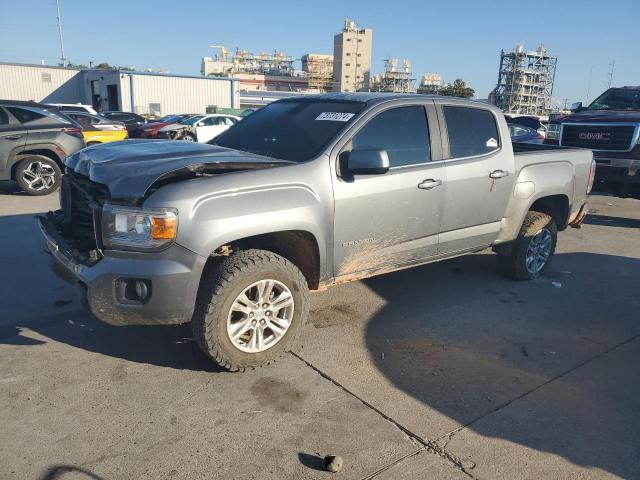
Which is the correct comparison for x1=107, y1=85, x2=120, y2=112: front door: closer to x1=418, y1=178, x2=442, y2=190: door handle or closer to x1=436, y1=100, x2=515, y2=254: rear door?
x1=436, y1=100, x2=515, y2=254: rear door

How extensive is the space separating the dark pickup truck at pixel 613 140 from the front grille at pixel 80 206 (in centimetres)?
828

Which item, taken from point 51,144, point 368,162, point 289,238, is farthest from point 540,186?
point 51,144

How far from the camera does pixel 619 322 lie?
4.55 m

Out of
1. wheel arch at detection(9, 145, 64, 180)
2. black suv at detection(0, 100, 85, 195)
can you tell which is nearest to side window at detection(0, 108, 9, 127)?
black suv at detection(0, 100, 85, 195)

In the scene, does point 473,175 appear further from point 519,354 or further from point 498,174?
point 519,354

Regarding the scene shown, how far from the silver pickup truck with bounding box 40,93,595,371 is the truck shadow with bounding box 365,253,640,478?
0.58 m

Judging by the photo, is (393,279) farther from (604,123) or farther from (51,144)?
(51,144)

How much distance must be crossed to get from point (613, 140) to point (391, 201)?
676 centimetres

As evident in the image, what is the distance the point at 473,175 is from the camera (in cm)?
447

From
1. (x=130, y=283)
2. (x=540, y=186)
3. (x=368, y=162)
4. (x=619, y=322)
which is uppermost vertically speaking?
(x=368, y=162)

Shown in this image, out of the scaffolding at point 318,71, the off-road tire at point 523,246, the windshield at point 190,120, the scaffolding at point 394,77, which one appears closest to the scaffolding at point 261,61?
the scaffolding at point 318,71

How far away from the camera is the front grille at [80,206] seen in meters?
3.33

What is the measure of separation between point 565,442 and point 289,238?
2.09m

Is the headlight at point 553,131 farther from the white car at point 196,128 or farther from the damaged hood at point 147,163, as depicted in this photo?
the white car at point 196,128
